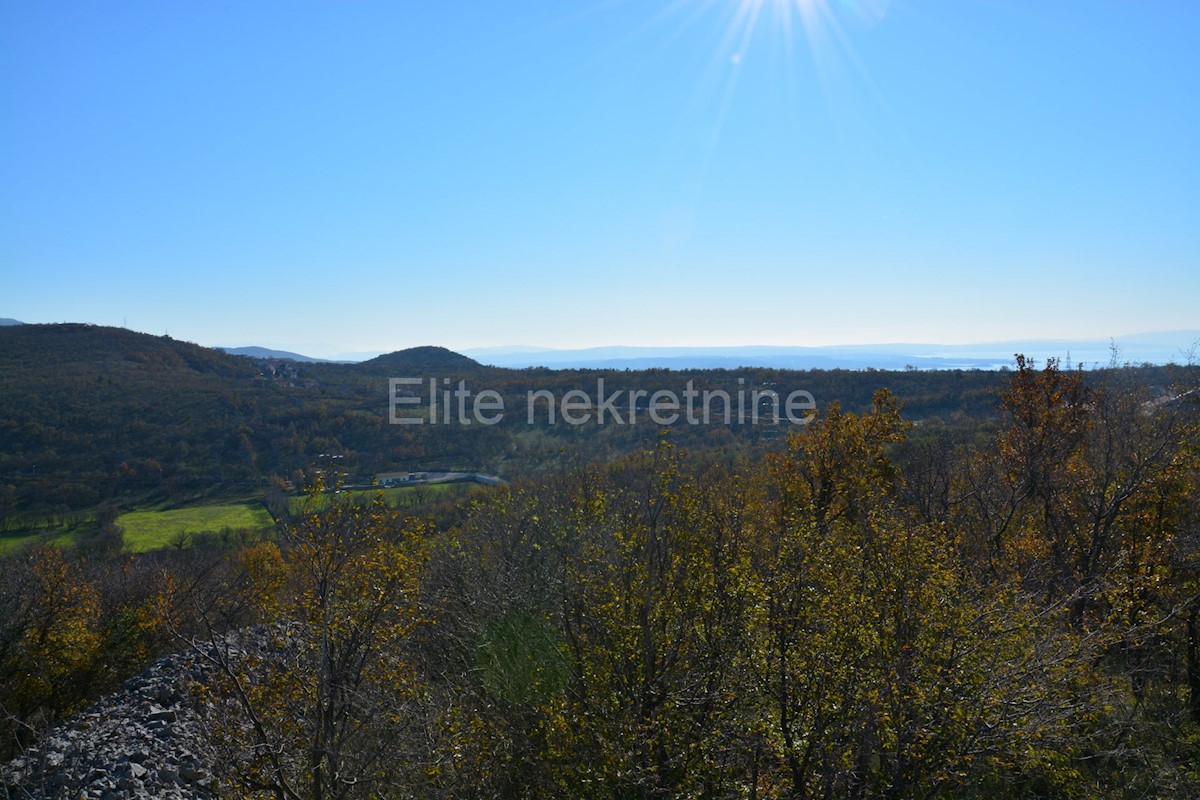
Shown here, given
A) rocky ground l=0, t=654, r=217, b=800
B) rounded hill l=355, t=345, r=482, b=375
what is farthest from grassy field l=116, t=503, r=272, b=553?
rounded hill l=355, t=345, r=482, b=375

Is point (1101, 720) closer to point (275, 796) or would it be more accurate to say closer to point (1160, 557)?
point (1160, 557)

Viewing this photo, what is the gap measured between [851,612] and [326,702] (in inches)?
262

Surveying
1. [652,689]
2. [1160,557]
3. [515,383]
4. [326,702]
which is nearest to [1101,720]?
[1160,557]

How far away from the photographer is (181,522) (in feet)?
192

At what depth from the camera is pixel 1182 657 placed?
14508mm

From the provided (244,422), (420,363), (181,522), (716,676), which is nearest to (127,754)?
(716,676)

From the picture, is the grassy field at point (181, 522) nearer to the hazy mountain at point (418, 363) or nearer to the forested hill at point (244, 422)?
the forested hill at point (244, 422)

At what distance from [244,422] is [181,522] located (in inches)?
968

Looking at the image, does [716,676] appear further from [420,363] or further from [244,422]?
[420,363]

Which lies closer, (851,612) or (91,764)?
(851,612)

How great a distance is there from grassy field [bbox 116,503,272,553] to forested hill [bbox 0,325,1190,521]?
18.6 feet

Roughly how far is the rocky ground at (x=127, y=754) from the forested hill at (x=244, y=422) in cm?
3956

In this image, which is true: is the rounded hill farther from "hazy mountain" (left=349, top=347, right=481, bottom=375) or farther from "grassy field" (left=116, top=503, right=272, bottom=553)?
"grassy field" (left=116, top=503, right=272, bottom=553)

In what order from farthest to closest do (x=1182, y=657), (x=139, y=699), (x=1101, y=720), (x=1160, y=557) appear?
1. (x=139, y=699)
2. (x=1182, y=657)
3. (x=1160, y=557)
4. (x=1101, y=720)
